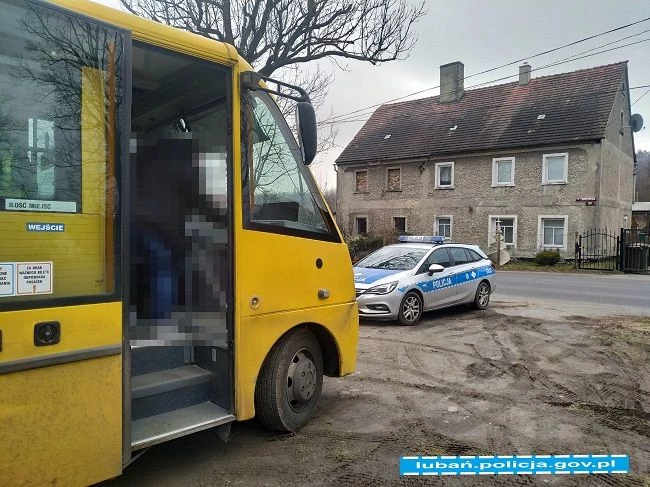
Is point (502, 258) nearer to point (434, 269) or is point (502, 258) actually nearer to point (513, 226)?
point (513, 226)

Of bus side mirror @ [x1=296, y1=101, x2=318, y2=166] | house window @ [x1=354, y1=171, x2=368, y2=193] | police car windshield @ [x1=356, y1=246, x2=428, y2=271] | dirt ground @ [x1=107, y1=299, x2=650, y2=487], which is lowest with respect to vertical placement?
dirt ground @ [x1=107, y1=299, x2=650, y2=487]

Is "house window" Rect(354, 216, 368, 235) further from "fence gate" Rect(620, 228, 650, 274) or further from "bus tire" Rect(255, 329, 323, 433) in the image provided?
"bus tire" Rect(255, 329, 323, 433)

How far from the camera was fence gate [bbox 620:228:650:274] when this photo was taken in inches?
925

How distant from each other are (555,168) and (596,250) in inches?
192

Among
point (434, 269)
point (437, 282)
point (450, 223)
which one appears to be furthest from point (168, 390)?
point (450, 223)

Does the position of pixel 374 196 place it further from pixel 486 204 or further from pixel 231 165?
pixel 231 165

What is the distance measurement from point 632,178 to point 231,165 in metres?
39.1

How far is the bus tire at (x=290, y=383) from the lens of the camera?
3957 mm

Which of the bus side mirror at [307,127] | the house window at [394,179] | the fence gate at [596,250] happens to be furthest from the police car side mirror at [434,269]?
the house window at [394,179]

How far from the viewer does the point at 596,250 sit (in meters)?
26.9

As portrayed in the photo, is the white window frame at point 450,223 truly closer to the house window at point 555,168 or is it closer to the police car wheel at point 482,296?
the house window at point 555,168

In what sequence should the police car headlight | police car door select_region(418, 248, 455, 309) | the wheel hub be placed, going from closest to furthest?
1. the wheel hub
2. the police car headlight
3. police car door select_region(418, 248, 455, 309)

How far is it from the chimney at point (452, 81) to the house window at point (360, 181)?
24.4 ft

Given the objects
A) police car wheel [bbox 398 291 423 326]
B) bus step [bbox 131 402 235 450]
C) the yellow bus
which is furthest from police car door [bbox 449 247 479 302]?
bus step [bbox 131 402 235 450]
